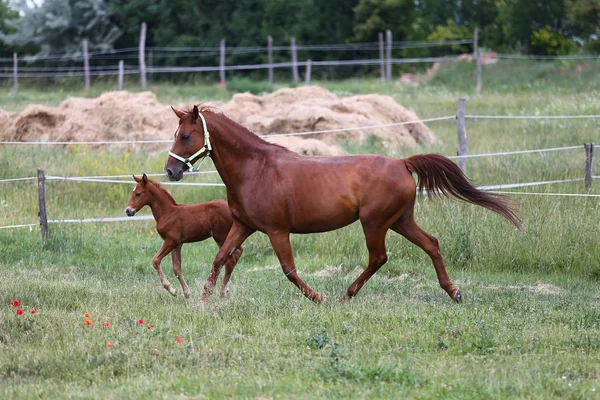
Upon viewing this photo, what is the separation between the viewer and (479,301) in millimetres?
9039

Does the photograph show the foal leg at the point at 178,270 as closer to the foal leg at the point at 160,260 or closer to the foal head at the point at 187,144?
the foal leg at the point at 160,260

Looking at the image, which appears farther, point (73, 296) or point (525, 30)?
point (525, 30)

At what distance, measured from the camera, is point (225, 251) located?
8.95 meters

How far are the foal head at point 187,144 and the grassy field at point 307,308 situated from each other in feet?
4.51

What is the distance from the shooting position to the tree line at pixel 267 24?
1693 inches

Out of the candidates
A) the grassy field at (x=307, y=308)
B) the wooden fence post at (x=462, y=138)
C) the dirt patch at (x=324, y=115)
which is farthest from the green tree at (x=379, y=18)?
the wooden fence post at (x=462, y=138)

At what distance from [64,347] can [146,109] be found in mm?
13805

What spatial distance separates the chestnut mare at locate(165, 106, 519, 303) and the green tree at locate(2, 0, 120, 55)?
37.5 metres

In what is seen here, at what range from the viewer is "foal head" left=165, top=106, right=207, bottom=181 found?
8812 millimetres

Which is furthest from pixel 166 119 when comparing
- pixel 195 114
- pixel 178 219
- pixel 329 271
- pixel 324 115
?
pixel 195 114

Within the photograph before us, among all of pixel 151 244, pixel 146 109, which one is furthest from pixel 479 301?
pixel 146 109

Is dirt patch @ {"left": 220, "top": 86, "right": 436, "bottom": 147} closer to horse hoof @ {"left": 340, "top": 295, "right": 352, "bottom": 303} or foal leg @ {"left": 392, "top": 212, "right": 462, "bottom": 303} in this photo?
foal leg @ {"left": 392, "top": 212, "right": 462, "bottom": 303}

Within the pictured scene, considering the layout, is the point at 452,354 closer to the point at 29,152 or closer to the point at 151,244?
the point at 151,244

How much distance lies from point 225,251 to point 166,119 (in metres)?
11.5
